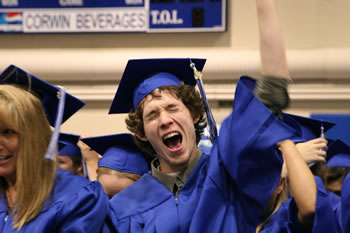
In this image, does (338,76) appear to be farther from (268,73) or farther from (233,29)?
(268,73)

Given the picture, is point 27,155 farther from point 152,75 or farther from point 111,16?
point 111,16

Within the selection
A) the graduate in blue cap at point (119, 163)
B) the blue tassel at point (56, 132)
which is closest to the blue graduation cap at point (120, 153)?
the graduate in blue cap at point (119, 163)

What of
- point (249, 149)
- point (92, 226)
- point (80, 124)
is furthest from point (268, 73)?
point (80, 124)

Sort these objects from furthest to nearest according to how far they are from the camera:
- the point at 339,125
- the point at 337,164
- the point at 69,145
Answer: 1. the point at 339,125
2. the point at 69,145
3. the point at 337,164

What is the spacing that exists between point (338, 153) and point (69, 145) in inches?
72.5

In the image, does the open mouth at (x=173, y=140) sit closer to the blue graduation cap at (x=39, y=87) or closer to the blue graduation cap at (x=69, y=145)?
the blue graduation cap at (x=39, y=87)

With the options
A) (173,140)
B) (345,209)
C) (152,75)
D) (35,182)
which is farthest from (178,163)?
(345,209)

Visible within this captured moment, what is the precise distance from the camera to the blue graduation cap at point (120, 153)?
296cm

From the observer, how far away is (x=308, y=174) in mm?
2064

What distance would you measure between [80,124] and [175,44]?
128 centimetres

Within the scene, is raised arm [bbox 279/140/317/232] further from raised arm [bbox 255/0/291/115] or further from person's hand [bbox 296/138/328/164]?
person's hand [bbox 296/138/328/164]

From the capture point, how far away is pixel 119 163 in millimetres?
3000

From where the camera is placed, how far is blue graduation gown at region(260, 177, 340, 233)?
2.01 metres

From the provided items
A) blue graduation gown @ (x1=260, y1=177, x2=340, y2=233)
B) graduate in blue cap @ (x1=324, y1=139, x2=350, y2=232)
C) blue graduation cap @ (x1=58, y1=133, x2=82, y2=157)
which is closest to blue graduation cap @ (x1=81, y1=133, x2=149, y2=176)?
blue graduation cap @ (x1=58, y1=133, x2=82, y2=157)
